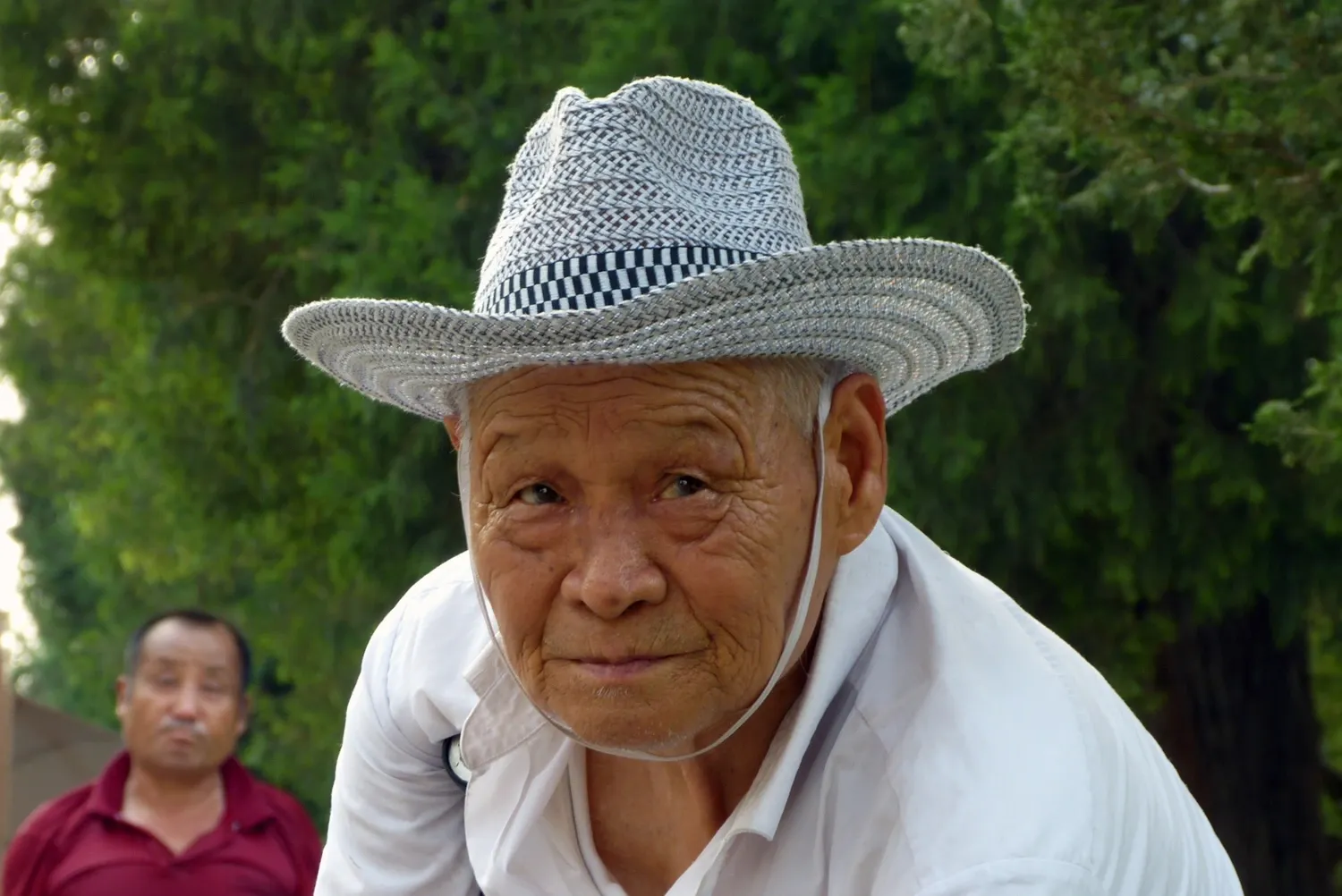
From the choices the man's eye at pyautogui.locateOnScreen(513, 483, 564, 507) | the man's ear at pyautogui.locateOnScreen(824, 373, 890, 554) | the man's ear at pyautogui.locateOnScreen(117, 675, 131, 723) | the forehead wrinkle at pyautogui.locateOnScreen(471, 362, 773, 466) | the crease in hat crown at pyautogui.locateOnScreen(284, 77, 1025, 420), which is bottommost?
the man's ear at pyautogui.locateOnScreen(117, 675, 131, 723)

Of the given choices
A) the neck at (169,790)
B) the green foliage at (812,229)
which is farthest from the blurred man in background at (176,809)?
the green foliage at (812,229)

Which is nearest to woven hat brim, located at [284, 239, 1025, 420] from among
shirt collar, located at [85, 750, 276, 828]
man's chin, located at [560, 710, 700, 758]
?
man's chin, located at [560, 710, 700, 758]

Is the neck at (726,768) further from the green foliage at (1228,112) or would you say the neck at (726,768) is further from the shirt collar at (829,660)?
the green foliage at (1228,112)

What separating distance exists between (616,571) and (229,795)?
315cm

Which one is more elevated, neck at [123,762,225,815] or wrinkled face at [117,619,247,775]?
wrinkled face at [117,619,247,775]

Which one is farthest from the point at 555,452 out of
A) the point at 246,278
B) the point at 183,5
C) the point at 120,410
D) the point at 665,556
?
the point at 120,410

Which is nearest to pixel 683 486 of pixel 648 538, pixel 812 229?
pixel 648 538

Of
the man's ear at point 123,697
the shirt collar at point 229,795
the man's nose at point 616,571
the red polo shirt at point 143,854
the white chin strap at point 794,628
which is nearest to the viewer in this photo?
the man's nose at point 616,571

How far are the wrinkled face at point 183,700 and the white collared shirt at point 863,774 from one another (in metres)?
2.21

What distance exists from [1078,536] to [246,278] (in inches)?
172

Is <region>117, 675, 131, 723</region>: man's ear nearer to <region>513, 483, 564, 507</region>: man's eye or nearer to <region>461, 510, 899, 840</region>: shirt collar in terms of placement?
<region>461, 510, 899, 840</region>: shirt collar

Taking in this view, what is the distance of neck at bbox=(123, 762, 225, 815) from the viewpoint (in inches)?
185

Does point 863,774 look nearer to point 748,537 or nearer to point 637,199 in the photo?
point 748,537

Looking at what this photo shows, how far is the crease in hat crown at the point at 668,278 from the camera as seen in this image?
1902 mm
